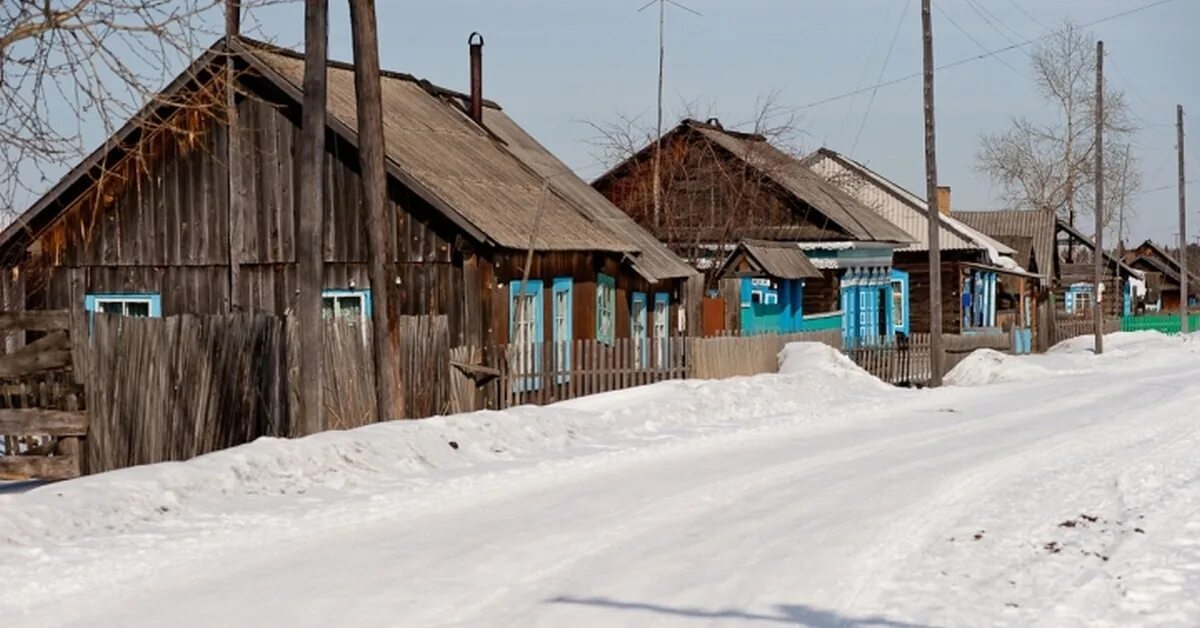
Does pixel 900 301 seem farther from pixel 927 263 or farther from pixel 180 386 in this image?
pixel 180 386

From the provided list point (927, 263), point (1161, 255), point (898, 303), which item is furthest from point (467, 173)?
point (1161, 255)

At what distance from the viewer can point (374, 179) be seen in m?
17.5

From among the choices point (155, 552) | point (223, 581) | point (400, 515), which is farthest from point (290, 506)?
point (223, 581)

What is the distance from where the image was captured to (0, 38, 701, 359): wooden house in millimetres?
24938

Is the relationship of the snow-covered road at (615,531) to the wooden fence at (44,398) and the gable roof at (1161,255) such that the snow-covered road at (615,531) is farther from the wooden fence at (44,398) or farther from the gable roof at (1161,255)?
the gable roof at (1161,255)

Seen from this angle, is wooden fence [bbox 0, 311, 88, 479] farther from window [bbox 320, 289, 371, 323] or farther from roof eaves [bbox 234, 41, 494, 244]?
window [bbox 320, 289, 371, 323]

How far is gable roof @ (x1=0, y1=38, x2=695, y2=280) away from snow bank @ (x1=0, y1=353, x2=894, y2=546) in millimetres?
4142

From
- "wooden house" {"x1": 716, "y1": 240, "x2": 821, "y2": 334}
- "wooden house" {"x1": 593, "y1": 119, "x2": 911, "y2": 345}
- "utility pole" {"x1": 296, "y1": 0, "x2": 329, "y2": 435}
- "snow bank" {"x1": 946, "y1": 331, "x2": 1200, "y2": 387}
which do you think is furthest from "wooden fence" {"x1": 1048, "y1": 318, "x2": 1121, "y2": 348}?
"utility pole" {"x1": 296, "y1": 0, "x2": 329, "y2": 435}

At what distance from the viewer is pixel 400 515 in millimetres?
11844

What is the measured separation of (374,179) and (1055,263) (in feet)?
210

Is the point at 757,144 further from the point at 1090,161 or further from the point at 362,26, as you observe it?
the point at 1090,161

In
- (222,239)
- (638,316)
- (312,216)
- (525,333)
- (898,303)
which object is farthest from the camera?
(898,303)

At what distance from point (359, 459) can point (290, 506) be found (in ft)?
7.13

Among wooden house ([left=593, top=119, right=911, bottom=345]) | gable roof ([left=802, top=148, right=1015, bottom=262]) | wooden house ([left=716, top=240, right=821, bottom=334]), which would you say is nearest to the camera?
wooden house ([left=716, top=240, right=821, bottom=334])
